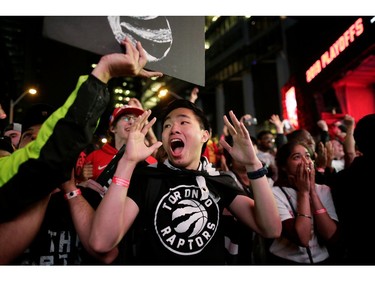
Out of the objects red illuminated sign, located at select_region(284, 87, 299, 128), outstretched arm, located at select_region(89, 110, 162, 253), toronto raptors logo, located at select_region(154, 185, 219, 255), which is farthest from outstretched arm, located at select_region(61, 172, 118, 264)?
red illuminated sign, located at select_region(284, 87, 299, 128)

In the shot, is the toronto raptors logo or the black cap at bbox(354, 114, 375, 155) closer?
the toronto raptors logo

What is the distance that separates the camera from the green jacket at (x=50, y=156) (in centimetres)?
141

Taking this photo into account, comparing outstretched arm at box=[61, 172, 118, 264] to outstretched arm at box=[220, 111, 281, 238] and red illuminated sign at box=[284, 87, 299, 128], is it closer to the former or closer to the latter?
outstretched arm at box=[220, 111, 281, 238]

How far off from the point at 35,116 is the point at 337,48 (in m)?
8.84

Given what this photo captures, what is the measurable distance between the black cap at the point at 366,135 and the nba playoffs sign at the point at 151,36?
151 centimetres

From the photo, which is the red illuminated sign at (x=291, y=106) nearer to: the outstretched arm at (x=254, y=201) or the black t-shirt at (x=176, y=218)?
the outstretched arm at (x=254, y=201)

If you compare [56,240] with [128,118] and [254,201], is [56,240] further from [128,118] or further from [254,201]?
[128,118]

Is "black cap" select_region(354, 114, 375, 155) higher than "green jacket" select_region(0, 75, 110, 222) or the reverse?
higher

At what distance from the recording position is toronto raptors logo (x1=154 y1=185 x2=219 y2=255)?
74.8 inches

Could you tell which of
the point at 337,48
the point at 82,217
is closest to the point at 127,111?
the point at 82,217

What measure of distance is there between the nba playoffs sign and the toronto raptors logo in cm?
81

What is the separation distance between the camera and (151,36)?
1936 millimetres

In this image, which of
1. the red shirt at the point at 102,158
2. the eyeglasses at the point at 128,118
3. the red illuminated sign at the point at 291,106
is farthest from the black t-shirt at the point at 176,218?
the red illuminated sign at the point at 291,106

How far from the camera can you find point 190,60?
2.04m
